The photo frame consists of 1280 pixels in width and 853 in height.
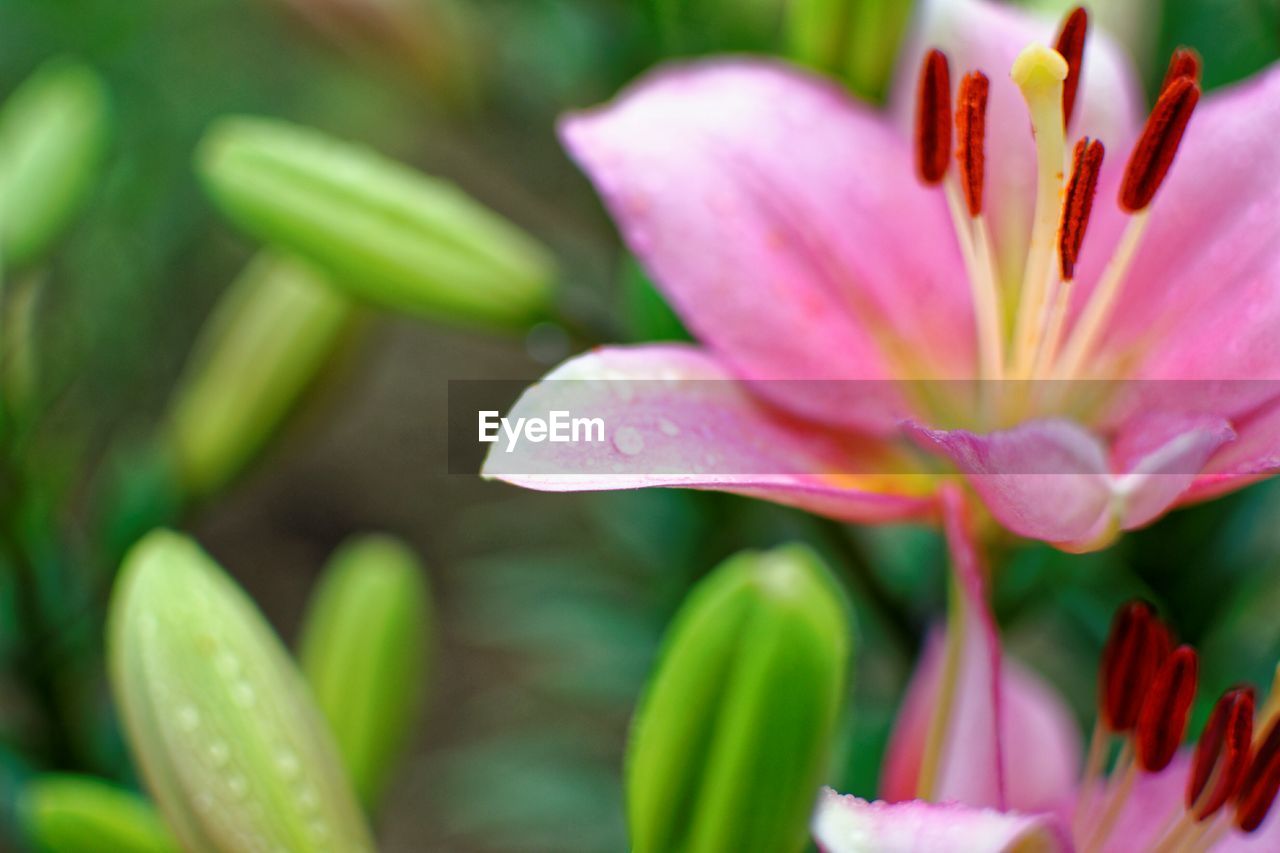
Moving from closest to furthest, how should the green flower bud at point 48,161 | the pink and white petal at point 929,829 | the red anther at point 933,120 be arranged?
the pink and white petal at point 929,829 → the red anther at point 933,120 → the green flower bud at point 48,161

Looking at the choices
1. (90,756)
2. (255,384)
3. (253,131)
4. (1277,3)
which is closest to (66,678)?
(90,756)

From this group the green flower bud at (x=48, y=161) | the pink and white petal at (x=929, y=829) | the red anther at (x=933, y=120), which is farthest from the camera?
the green flower bud at (x=48, y=161)

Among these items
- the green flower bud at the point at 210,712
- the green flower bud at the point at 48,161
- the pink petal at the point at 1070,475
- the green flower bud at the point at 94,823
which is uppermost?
the pink petal at the point at 1070,475

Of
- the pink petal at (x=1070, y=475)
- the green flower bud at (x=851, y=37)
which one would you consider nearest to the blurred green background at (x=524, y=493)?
the green flower bud at (x=851, y=37)

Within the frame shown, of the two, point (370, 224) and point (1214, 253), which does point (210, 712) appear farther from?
point (1214, 253)

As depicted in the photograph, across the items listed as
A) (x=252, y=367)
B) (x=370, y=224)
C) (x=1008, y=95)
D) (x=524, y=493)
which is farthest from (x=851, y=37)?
(x=524, y=493)

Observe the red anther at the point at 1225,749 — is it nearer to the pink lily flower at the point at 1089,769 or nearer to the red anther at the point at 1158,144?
the pink lily flower at the point at 1089,769

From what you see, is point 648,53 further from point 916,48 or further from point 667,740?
point 667,740
